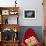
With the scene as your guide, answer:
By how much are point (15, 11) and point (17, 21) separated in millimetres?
361

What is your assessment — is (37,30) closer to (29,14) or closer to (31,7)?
(29,14)

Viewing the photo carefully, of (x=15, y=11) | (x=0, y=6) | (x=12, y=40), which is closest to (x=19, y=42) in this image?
(x=12, y=40)

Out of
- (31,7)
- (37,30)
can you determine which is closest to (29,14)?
(31,7)

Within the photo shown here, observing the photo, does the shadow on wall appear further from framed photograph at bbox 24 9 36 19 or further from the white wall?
framed photograph at bbox 24 9 36 19

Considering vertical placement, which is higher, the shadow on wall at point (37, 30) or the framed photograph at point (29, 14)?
the framed photograph at point (29, 14)

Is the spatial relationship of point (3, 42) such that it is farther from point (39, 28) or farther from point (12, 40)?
point (39, 28)

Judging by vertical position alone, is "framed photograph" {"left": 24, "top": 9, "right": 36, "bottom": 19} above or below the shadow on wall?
above

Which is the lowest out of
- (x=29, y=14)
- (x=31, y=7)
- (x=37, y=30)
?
(x=37, y=30)

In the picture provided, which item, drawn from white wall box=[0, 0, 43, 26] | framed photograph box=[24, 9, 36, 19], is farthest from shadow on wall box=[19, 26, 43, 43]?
framed photograph box=[24, 9, 36, 19]

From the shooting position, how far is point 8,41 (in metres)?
5.39

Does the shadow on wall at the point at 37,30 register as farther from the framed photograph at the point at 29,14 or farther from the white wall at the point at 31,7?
the framed photograph at the point at 29,14

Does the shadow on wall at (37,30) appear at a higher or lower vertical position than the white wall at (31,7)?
lower

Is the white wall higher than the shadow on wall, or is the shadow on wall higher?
the white wall

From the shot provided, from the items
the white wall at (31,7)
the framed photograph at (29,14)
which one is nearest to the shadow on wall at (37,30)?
the white wall at (31,7)
